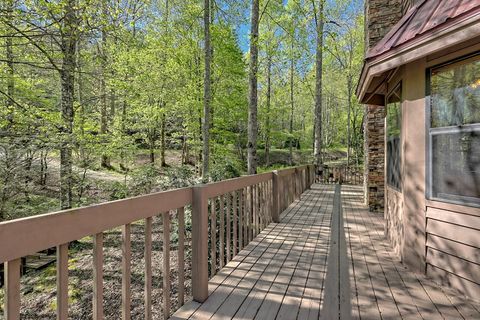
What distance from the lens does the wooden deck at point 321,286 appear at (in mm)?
2318

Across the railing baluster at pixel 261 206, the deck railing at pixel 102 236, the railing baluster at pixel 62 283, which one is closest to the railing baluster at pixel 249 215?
the railing baluster at pixel 261 206

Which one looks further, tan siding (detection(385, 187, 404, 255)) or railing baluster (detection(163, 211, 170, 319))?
tan siding (detection(385, 187, 404, 255))

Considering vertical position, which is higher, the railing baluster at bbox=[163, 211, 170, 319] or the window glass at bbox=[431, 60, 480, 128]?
the window glass at bbox=[431, 60, 480, 128]

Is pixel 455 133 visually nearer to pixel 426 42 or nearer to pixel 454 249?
pixel 426 42

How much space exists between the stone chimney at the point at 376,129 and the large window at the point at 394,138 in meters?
1.97

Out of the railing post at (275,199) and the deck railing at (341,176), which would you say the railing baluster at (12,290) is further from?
the deck railing at (341,176)

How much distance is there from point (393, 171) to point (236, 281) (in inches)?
119

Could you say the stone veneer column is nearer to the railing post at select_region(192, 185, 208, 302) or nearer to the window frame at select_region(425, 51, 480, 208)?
the window frame at select_region(425, 51, 480, 208)

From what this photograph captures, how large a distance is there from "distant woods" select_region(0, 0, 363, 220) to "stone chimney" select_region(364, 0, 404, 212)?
2704mm

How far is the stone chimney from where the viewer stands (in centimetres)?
633

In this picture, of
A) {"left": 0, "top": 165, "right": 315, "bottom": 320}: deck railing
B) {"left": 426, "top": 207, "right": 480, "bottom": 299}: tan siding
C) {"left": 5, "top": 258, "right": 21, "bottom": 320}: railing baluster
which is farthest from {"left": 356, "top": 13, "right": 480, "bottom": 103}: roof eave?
{"left": 5, "top": 258, "right": 21, "bottom": 320}: railing baluster

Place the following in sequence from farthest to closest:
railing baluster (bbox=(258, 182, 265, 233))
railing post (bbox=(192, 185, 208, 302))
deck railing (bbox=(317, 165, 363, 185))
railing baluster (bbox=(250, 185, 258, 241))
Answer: deck railing (bbox=(317, 165, 363, 185)), railing baluster (bbox=(258, 182, 265, 233)), railing baluster (bbox=(250, 185, 258, 241)), railing post (bbox=(192, 185, 208, 302))

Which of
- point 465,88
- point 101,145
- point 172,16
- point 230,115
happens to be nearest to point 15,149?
point 101,145

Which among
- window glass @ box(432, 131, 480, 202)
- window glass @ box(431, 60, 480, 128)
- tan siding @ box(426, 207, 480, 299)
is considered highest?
window glass @ box(431, 60, 480, 128)
